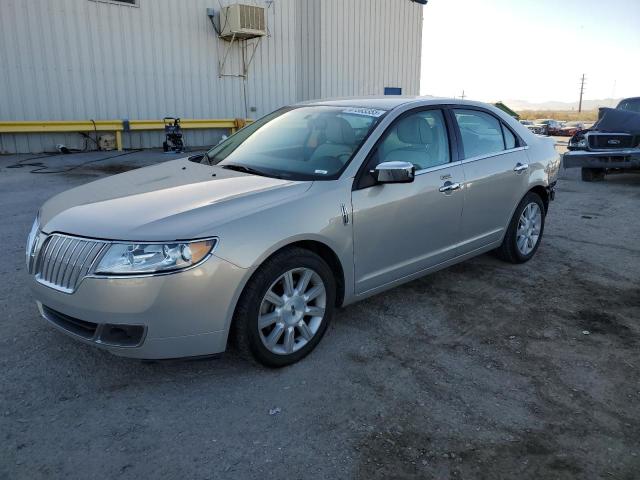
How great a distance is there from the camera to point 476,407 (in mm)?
2914

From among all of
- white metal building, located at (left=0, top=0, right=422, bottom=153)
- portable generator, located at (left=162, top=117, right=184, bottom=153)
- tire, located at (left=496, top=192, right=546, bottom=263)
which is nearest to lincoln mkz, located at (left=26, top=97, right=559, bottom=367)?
tire, located at (left=496, top=192, right=546, bottom=263)

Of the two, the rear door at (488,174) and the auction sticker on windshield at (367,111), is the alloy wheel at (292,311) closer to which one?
the auction sticker on windshield at (367,111)

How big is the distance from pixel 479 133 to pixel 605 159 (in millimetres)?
7297

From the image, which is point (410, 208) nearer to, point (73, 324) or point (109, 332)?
point (109, 332)

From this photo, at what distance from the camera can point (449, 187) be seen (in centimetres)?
418

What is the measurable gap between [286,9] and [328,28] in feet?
6.31

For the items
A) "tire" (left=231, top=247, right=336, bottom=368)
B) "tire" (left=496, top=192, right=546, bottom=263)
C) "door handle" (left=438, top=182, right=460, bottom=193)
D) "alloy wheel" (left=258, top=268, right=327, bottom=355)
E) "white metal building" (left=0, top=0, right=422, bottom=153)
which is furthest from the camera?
"white metal building" (left=0, top=0, right=422, bottom=153)

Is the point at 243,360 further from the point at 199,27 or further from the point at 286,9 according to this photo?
the point at 286,9

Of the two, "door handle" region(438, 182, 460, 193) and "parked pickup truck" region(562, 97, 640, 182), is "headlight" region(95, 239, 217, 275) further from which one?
"parked pickup truck" region(562, 97, 640, 182)

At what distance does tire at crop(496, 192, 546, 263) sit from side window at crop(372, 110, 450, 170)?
1279mm

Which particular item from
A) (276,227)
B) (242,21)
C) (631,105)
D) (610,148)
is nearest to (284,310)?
(276,227)

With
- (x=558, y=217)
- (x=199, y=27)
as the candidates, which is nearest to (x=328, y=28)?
(x=199, y=27)

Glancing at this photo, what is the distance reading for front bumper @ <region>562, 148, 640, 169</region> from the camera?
10305 mm

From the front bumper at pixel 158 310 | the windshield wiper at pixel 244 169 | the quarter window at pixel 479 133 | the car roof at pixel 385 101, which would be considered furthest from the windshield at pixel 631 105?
the front bumper at pixel 158 310
